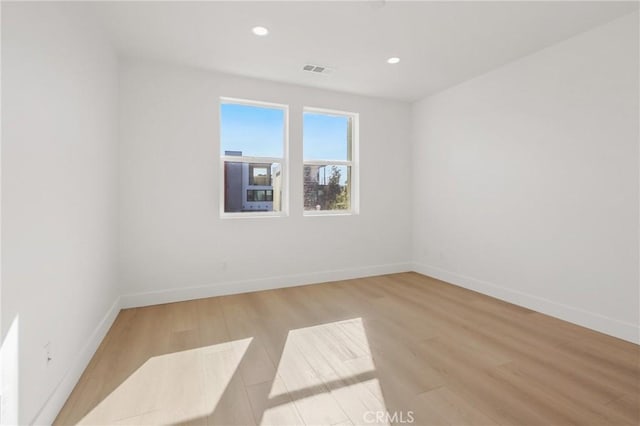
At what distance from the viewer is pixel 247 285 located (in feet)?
11.9

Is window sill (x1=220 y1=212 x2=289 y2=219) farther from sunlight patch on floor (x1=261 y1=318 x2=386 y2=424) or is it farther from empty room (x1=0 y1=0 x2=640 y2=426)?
sunlight patch on floor (x1=261 y1=318 x2=386 y2=424)

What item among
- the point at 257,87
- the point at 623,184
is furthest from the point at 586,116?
the point at 257,87

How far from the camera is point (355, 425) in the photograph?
1485 mm

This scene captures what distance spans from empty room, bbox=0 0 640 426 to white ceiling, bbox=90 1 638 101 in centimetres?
2

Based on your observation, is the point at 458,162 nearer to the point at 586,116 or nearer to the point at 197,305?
the point at 586,116

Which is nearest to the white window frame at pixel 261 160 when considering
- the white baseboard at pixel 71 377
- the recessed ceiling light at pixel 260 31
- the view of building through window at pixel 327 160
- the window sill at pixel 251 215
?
the window sill at pixel 251 215

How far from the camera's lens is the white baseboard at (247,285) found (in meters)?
3.18

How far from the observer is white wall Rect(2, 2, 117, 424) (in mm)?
1267

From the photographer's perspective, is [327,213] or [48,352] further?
[327,213]

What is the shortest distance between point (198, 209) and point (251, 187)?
734 mm

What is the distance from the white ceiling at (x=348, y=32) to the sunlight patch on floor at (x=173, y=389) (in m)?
2.75

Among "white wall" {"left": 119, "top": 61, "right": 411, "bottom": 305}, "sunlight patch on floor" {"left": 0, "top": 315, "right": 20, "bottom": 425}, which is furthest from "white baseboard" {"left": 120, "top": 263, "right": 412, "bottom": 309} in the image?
"sunlight patch on floor" {"left": 0, "top": 315, "right": 20, "bottom": 425}

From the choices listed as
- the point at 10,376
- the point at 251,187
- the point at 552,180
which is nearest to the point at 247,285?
the point at 251,187

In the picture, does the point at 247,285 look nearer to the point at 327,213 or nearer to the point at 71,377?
the point at 327,213
